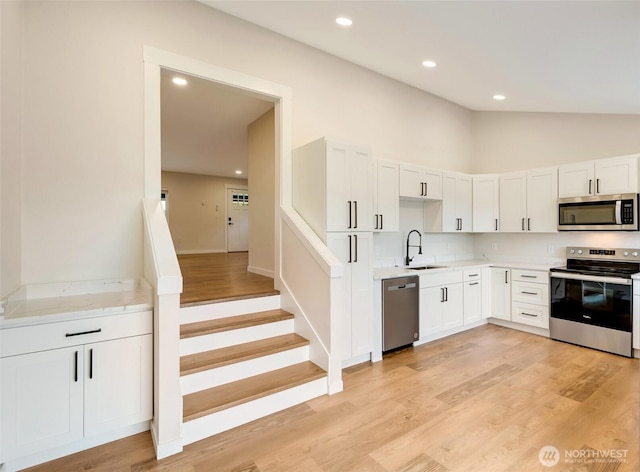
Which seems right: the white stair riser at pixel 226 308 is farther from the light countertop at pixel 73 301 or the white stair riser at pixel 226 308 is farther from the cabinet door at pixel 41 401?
the cabinet door at pixel 41 401

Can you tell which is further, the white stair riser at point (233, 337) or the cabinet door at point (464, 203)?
the cabinet door at point (464, 203)

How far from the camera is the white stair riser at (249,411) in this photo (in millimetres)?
2105

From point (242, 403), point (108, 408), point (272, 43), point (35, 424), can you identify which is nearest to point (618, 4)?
point (272, 43)

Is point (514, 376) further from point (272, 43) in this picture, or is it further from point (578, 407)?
point (272, 43)

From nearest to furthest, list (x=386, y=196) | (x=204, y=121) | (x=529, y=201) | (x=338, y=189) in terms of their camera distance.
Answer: (x=338, y=189)
(x=386, y=196)
(x=529, y=201)
(x=204, y=121)

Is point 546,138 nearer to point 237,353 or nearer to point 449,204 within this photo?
point 449,204

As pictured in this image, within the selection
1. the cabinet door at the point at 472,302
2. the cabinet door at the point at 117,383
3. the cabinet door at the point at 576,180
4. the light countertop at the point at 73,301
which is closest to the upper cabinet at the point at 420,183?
the cabinet door at the point at 472,302

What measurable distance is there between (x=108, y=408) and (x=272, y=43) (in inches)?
138

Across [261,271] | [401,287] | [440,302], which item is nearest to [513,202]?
[440,302]

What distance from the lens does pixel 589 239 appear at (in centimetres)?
426

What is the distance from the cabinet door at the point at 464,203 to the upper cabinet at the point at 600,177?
1101 millimetres

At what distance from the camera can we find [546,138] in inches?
187

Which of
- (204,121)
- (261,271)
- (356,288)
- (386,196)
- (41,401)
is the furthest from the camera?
(204,121)

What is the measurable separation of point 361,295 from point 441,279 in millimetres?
1339
